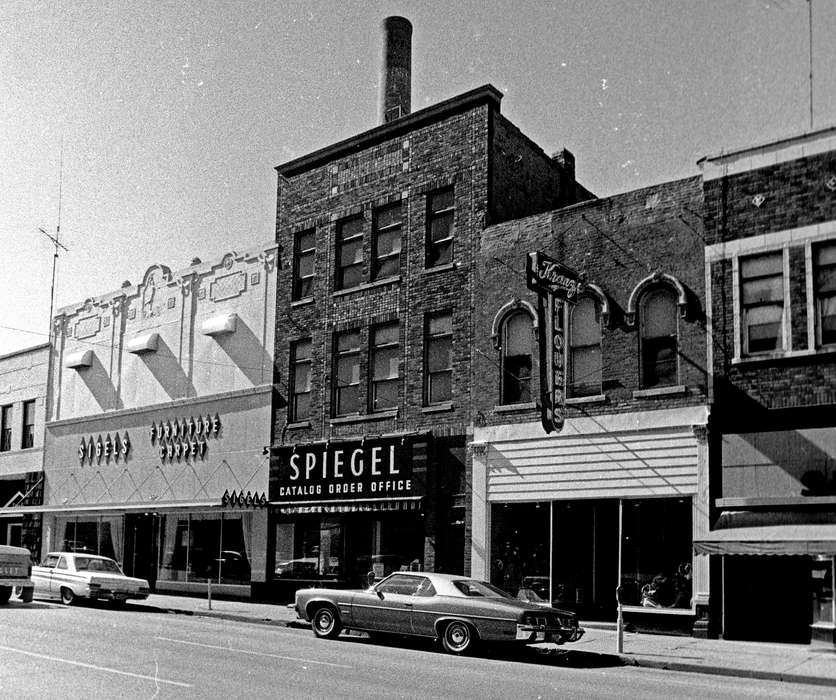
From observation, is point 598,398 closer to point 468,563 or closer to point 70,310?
point 468,563

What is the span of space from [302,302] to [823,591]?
628 inches

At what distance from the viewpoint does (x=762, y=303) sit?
1980 centimetres

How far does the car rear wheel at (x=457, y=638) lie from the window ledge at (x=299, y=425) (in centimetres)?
1199

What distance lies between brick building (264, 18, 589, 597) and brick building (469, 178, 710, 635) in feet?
3.08

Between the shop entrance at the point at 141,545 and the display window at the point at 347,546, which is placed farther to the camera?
the shop entrance at the point at 141,545

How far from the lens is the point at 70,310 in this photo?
125ft

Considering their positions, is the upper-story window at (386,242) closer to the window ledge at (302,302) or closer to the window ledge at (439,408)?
the window ledge at (302,302)

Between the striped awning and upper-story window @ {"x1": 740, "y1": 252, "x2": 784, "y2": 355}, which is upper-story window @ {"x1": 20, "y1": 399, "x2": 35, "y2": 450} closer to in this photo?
the striped awning

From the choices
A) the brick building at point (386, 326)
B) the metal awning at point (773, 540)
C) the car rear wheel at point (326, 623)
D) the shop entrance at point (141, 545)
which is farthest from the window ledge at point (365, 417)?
the metal awning at point (773, 540)

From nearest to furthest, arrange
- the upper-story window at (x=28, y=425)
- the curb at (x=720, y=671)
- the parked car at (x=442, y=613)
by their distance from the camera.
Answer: the curb at (x=720, y=671) < the parked car at (x=442, y=613) < the upper-story window at (x=28, y=425)


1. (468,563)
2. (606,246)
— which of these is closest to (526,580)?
(468,563)

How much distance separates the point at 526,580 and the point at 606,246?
7553 millimetres

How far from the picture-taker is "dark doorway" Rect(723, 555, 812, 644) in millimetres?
18797

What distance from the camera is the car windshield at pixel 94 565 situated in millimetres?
26328
